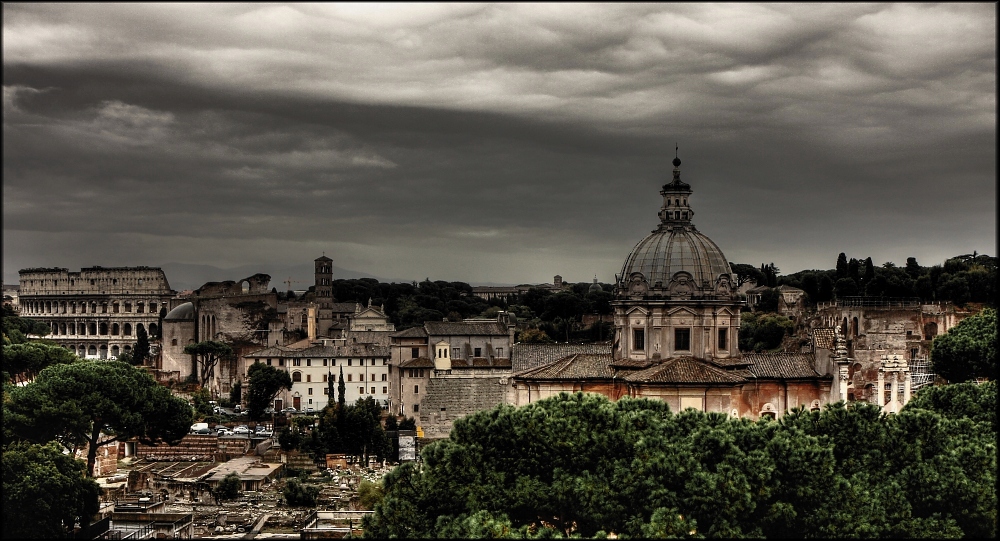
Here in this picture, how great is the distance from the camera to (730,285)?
145 ft

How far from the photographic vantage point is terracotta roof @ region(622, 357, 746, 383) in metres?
40.8

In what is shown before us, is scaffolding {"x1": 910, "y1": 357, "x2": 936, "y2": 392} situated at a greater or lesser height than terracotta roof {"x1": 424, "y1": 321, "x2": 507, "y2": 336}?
lesser

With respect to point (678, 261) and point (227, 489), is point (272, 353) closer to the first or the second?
point (227, 489)

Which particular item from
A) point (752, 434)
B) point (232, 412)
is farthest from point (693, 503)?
point (232, 412)

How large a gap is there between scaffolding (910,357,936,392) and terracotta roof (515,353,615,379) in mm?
14961

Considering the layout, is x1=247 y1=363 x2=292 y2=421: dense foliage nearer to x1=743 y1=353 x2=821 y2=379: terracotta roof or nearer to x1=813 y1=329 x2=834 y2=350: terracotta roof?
x1=743 y1=353 x2=821 y2=379: terracotta roof

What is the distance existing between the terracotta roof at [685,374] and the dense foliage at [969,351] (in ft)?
28.5

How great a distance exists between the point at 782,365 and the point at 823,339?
8.95 ft

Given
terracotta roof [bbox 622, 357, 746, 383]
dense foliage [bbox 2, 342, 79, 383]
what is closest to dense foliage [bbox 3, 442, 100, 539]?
dense foliage [bbox 2, 342, 79, 383]

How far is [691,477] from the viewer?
80.4 ft

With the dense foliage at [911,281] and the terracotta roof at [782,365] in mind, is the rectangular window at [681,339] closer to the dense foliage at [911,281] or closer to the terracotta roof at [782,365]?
the terracotta roof at [782,365]

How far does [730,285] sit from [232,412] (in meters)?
54.5

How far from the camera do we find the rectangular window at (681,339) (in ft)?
144

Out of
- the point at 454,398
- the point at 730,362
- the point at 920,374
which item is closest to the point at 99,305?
the point at 454,398
